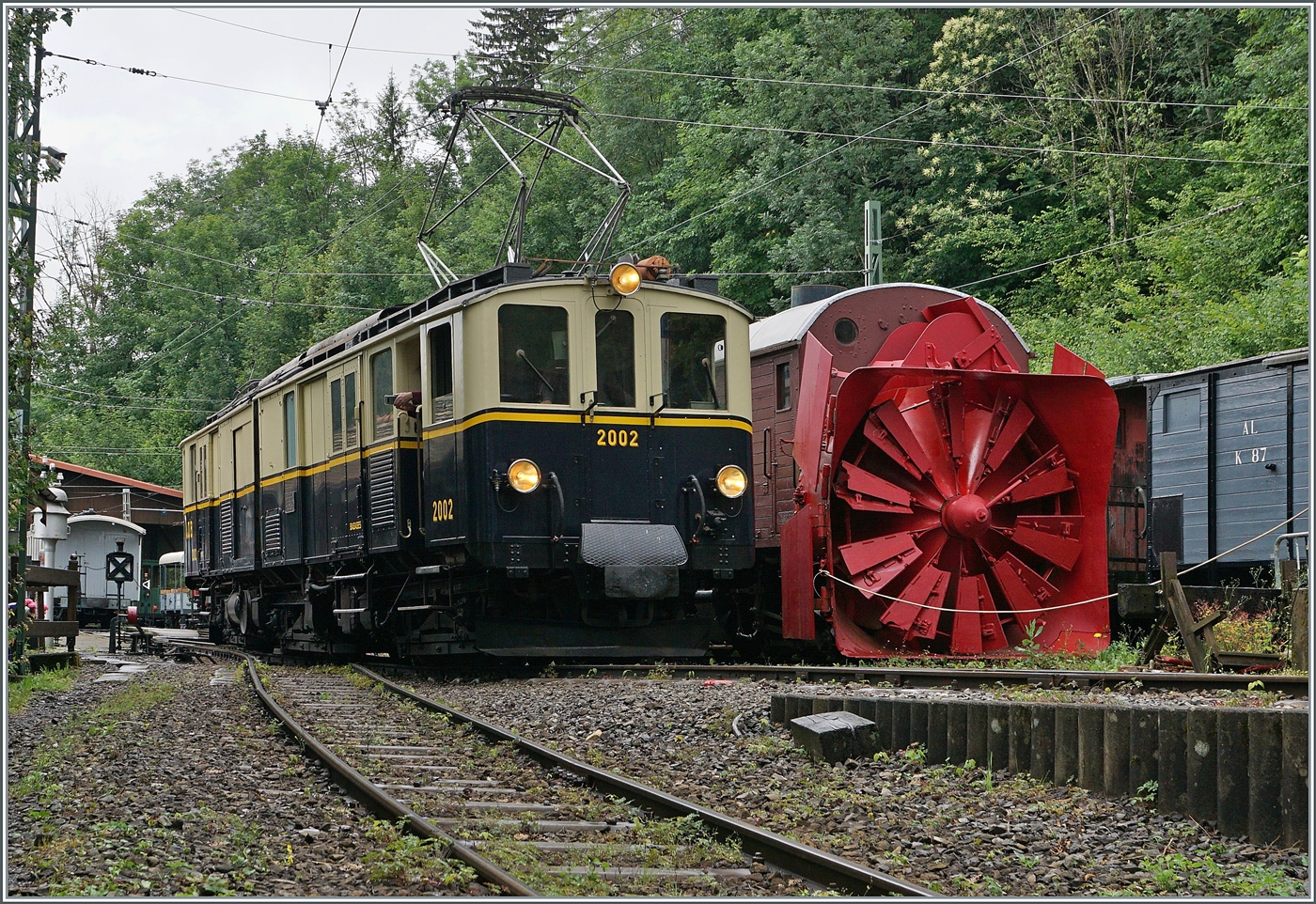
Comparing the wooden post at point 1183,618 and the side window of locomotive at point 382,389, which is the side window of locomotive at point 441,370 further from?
the wooden post at point 1183,618

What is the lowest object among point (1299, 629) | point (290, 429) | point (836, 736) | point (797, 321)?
point (836, 736)

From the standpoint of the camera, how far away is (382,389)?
520 inches

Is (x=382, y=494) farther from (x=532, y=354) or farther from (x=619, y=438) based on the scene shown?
(x=619, y=438)

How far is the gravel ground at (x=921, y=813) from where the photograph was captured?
5.02 m

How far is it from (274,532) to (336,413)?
3.07 meters

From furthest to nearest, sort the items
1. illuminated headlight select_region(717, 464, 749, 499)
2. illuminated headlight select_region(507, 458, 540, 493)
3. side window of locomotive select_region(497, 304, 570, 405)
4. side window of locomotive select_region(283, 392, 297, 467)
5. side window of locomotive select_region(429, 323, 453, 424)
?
1. side window of locomotive select_region(283, 392, 297, 467)
2. illuminated headlight select_region(717, 464, 749, 499)
3. side window of locomotive select_region(429, 323, 453, 424)
4. side window of locomotive select_region(497, 304, 570, 405)
5. illuminated headlight select_region(507, 458, 540, 493)

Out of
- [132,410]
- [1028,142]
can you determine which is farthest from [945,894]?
[132,410]

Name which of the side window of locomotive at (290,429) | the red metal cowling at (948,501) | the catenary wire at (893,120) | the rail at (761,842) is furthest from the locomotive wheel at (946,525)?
the catenary wire at (893,120)

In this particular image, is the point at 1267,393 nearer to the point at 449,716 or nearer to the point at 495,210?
the point at 449,716

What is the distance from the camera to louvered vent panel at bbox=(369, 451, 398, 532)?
12.8 m

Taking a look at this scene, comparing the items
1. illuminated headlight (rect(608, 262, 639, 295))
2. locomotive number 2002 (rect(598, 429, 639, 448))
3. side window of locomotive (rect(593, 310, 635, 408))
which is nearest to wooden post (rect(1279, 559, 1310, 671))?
locomotive number 2002 (rect(598, 429, 639, 448))

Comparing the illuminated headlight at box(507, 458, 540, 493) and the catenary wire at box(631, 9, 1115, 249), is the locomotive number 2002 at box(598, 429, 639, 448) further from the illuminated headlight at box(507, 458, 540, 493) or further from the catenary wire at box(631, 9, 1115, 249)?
the catenary wire at box(631, 9, 1115, 249)

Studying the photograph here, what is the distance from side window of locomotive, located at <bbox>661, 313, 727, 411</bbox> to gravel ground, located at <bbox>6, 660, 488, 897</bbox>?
4.91 meters

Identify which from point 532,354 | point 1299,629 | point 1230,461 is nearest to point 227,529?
point 532,354
